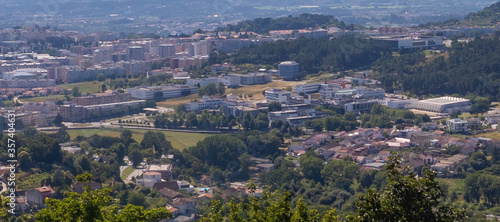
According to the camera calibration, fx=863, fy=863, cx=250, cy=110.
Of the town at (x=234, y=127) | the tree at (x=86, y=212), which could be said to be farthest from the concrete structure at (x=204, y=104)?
the tree at (x=86, y=212)

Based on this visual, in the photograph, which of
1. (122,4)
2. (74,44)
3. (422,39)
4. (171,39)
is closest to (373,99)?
(422,39)

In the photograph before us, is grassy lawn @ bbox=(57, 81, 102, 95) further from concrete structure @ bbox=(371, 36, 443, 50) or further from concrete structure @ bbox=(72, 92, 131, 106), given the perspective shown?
concrete structure @ bbox=(371, 36, 443, 50)

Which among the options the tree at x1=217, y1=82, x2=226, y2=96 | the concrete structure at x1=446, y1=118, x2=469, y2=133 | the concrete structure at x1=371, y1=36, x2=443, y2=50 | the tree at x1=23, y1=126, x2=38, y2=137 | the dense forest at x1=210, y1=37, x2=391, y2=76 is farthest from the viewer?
the concrete structure at x1=371, y1=36, x2=443, y2=50

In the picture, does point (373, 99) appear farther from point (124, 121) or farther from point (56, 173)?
point (56, 173)

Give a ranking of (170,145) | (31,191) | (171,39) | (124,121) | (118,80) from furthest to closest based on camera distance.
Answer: (171,39) < (118,80) < (124,121) < (170,145) < (31,191)

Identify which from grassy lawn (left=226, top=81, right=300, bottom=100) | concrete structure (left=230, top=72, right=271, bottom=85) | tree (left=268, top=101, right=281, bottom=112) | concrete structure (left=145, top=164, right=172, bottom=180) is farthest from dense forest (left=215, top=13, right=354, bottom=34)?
concrete structure (left=145, top=164, right=172, bottom=180)

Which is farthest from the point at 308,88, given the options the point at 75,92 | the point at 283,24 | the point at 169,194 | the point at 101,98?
the point at 283,24

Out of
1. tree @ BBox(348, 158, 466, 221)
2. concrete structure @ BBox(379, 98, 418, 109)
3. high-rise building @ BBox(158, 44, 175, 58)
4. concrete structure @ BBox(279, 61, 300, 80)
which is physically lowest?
concrete structure @ BBox(379, 98, 418, 109)
